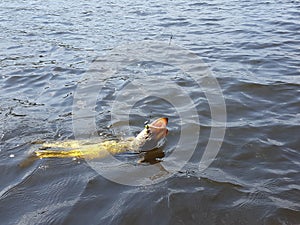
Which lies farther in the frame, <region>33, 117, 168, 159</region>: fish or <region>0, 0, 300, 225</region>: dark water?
<region>33, 117, 168, 159</region>: fish

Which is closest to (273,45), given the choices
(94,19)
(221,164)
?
(221,164)

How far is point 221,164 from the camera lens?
173 inches

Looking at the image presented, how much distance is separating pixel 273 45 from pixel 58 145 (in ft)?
19.1

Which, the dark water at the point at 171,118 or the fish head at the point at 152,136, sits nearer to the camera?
the dark water at the point at 171,118

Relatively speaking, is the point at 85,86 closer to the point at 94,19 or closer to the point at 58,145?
the point at 58,145

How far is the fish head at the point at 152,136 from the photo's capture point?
4678mm

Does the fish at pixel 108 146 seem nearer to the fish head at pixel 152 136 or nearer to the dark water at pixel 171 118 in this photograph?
the fish head at pixel 152 136

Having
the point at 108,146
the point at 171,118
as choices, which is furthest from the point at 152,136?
the point at 171,118

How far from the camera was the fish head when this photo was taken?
468 centimetres

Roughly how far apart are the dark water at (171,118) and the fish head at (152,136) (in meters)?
0.21

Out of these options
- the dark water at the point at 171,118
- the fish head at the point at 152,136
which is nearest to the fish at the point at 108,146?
the fish head at the point at 152,136

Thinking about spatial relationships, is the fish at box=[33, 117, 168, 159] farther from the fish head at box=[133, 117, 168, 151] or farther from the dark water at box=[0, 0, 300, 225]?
the dark water at box=[0, 0, 300, 225]

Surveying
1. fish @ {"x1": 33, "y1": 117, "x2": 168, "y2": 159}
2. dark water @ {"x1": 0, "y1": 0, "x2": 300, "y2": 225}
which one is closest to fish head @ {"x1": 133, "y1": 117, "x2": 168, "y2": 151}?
fish @ {"x1": 33, "y1": 117, "x2": 168, "y2": 159}

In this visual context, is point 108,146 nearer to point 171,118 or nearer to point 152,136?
point 152,136
